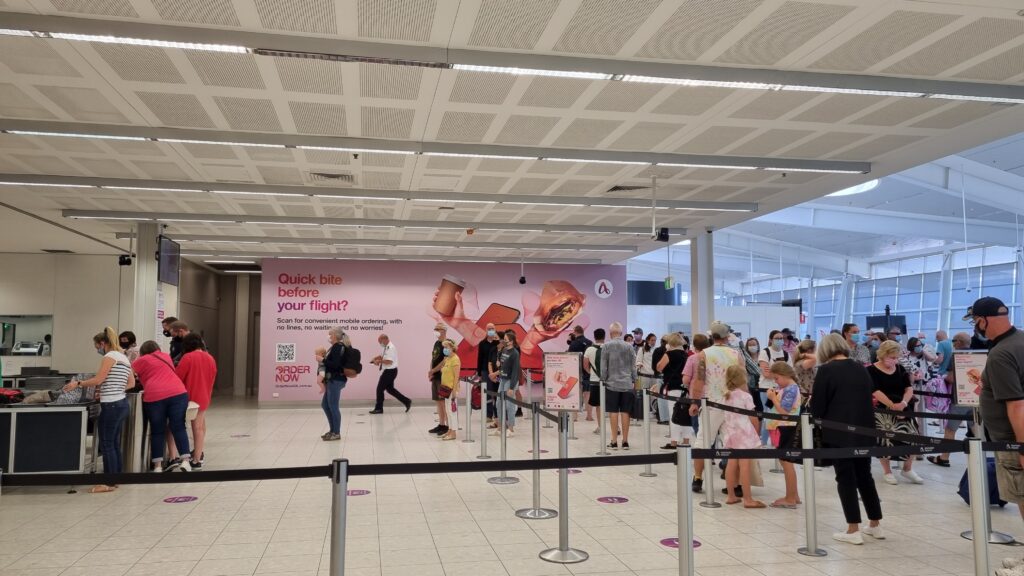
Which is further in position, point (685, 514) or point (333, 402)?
point (333, 402)

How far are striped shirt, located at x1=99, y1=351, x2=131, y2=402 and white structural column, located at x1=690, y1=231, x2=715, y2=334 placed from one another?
383 inches

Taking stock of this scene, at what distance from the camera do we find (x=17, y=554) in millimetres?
4855

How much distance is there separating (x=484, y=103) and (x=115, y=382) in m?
4.55

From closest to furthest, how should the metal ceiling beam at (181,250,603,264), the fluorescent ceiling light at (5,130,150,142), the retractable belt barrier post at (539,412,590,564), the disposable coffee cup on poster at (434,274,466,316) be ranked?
the retractable belt barrier post at (539,412,590,564)
the fluorescent ceiling light at (5,130,150,142)
the metal ceiling beam at (181,250,603,264)
the disposable coffee cup on poster at (434,274,466,316)

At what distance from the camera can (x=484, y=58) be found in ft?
17.1

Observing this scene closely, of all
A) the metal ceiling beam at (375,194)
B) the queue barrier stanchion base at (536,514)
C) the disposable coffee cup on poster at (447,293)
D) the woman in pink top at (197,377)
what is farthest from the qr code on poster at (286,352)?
the queue barrier stanchion base at (536,514)

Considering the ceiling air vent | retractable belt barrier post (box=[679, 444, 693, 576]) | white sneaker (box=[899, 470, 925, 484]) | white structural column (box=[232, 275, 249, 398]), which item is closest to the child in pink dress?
white sneaker (box=[899, 470, 925, 484])

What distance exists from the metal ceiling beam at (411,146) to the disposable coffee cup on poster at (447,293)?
9833 mm

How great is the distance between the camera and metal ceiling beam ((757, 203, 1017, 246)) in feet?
63.6

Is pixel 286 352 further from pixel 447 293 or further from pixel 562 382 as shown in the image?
pixel 562 382

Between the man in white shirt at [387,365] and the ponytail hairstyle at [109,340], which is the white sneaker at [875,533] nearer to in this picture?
the ponytail hairstyle at [109,340]

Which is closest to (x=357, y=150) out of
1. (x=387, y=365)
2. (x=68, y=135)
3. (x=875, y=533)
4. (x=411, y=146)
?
(x=411, y=146)

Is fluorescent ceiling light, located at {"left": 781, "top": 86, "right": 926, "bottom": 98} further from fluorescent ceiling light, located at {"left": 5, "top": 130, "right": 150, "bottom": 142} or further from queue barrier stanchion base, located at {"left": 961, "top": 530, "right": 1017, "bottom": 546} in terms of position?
fluorescent ceiling light, located at {"left": 5, "top": 130, "right": 150, "bottom": 142}

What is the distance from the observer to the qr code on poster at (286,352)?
16.5 metres
